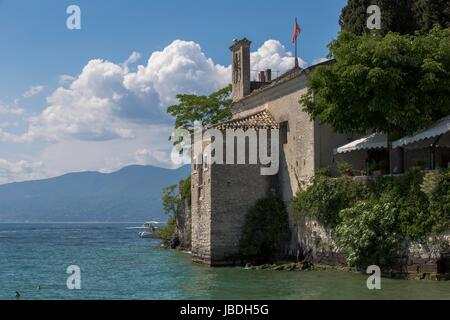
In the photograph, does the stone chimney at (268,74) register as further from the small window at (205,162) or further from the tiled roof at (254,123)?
the small window at (205,162)

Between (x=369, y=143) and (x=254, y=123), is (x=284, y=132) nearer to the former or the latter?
(x=254, y=123)

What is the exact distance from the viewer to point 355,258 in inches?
1047

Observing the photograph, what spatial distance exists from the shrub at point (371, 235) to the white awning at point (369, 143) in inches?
103

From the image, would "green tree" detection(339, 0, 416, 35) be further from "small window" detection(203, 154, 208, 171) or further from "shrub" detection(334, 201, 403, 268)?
"shrub" detection(334, 201, 403, 268)

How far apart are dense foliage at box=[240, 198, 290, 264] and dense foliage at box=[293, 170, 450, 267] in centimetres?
414

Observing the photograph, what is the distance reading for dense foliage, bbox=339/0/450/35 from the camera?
36.4 metres

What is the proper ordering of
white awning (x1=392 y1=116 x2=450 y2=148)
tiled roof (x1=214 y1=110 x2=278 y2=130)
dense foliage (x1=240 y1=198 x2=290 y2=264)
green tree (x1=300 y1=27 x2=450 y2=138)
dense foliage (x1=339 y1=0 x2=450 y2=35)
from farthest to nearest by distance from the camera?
dense foliage (x1=339 y1=0 x2=450 y2=35)
tiled roof (x1=214 y1=110 x2=278 y2=130)
dense foliage (x1=240 y1=198 x2=290 y2=264)
green tree (x1=300 y1=27 x2=450 y2=138)
white awning (x1=392 y1=116 x2=450 y2=148)

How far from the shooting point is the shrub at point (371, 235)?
84.5ft

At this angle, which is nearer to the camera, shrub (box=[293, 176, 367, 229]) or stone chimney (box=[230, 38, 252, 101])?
shrub (box=[293, 176, 367, 229])

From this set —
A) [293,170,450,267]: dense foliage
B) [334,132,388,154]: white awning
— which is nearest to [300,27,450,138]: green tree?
[334,132,388,154]: white awning

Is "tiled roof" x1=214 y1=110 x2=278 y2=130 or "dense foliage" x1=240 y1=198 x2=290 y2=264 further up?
"tiled roof" x1=214 y1=110 x2=278 y2=130

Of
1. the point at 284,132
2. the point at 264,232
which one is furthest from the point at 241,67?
the point at 264,232

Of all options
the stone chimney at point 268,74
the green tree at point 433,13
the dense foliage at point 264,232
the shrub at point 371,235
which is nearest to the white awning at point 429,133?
the shrub at point 371,235
